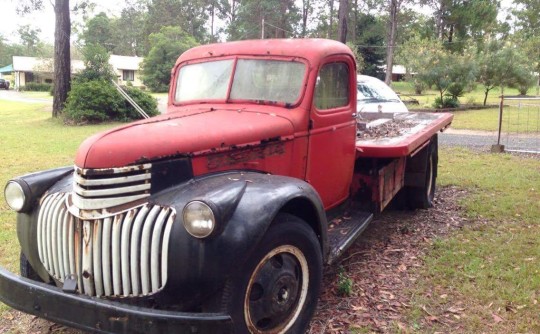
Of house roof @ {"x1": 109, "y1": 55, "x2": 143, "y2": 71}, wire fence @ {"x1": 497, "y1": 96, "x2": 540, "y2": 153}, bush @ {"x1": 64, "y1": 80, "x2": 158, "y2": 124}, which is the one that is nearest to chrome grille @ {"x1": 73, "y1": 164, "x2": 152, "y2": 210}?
wire fence @ {"x1": 497, "y1": 96, "x2": 540, "y2": 153}

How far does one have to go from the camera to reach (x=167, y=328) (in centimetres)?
241

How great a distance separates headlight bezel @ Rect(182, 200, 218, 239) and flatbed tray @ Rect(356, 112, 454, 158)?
2434 millimetres

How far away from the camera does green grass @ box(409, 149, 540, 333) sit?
365 centimetres

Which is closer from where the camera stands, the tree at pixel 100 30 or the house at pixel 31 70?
the house at pixel 31 70

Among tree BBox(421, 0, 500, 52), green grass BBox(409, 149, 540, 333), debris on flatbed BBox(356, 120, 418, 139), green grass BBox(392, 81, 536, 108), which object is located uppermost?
tree BBox(421, 0, 500, 52)

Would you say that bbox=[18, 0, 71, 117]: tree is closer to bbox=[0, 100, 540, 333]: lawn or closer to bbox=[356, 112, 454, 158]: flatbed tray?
bbox=[0, 100, 540, 333]: lawn

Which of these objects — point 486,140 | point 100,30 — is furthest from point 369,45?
point 100,30

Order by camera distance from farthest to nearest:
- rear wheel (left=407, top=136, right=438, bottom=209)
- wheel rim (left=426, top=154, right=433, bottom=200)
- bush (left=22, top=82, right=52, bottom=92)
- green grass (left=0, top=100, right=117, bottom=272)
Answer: bush (left=22, top=82, right=52, bottom=92) → wheel rim (left=426, top=154, right=433, bottom=200) → rear wheel (left=407, top=136, right=438, bottom=209) → green grass (left=0, top=100, right=117, bottom=272)

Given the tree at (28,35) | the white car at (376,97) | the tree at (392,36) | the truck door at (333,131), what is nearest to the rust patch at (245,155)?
the truck door at (333,131)

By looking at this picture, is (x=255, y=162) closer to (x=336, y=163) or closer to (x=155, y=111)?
(x=336, y=163)

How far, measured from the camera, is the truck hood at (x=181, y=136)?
277cm

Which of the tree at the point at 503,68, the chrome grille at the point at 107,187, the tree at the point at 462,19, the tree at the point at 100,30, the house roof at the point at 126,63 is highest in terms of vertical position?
the tree at the point at 100,30

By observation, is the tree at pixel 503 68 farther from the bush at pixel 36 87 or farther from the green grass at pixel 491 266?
the bush at pixel 36 87

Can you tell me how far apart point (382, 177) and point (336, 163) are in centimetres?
76
